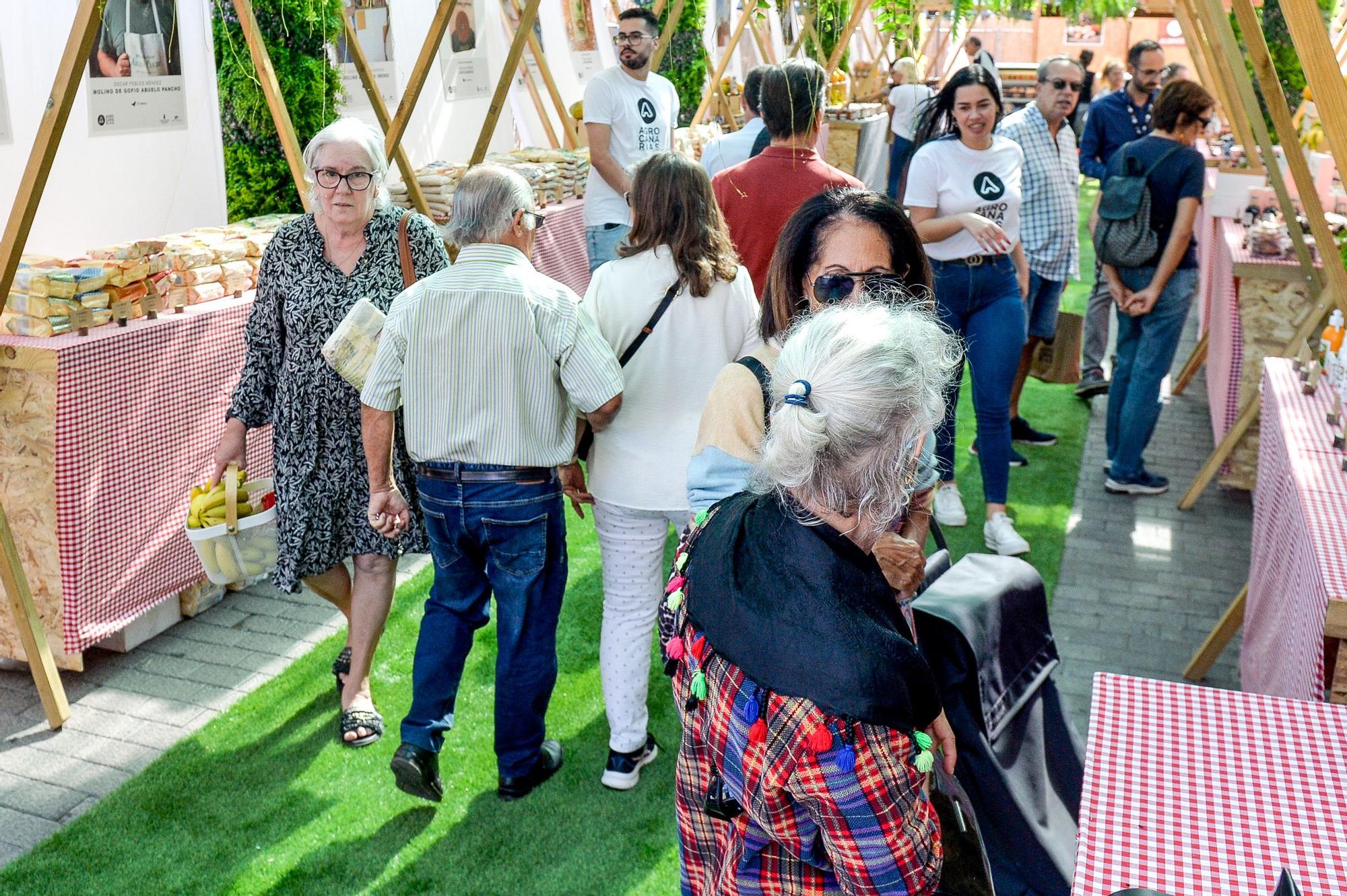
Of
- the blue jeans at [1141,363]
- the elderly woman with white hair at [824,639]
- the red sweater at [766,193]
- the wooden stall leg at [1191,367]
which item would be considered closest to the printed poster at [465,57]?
the red sweater at [766,193]

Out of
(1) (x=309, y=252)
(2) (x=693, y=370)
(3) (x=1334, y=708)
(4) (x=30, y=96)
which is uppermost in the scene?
(4) (x=30, y=96)

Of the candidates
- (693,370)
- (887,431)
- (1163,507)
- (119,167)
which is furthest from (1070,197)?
(887,431)

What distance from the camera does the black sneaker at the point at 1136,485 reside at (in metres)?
5.94

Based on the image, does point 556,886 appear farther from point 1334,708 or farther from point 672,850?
point 1334,708

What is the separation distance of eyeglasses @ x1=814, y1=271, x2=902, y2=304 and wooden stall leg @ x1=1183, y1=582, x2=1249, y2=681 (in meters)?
2.25

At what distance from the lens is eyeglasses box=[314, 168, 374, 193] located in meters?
3.26

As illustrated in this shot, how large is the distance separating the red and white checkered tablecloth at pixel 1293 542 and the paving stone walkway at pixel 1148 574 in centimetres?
42

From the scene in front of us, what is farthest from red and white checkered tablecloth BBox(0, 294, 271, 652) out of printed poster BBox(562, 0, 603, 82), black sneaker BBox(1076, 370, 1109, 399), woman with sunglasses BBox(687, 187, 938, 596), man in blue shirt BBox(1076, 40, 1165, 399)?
printed poster BBox(562, 0, 603, 82)

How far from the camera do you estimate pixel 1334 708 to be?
6.51 ft

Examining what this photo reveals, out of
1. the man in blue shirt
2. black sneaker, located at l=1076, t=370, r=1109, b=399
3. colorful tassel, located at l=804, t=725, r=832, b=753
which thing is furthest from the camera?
black sneaker, located at l=1076, t=370, r=1109, b=399

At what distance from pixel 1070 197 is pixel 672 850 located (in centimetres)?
383

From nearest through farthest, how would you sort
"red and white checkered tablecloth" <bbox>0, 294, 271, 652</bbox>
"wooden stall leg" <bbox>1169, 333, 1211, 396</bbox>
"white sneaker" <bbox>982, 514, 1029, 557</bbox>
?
"red and white checkered tablecloth" <bbox>0, 294, 271, 652</bbox>, "white sneaker" <bbox>982, 514, 1029, 557</bbox>, "wooden stall leg" <bbox>1169, 333, 1211, 396</bbox>

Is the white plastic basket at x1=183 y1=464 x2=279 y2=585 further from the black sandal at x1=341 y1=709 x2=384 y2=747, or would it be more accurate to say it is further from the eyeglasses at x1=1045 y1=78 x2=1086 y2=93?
the eyeglasses at x1=1045 y1=78 x2=1086 y2=93

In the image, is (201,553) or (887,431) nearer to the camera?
(887,431)
